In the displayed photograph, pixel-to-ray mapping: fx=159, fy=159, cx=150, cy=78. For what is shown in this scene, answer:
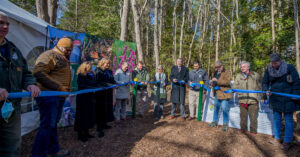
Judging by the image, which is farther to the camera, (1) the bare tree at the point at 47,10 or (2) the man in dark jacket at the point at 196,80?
(1) the bare tree at the point at 47,10

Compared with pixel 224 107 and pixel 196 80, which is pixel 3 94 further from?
pixel 196 80

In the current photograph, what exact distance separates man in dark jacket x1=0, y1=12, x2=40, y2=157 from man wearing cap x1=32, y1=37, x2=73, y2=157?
0.39 meters

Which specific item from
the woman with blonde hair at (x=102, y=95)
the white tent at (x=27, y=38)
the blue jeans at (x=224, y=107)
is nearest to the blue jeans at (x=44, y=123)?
the woman with blonde hair at (x=102, y=95)

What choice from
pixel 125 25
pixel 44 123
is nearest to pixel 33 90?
pixel 44 123

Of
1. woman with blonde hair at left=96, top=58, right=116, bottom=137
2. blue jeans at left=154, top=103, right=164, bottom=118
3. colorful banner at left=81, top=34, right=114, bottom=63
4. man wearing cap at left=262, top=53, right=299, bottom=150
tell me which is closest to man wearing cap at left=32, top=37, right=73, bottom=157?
woman with blonde hair at left=96, top=58, right=116, bottom=137

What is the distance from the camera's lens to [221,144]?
11.3 ft

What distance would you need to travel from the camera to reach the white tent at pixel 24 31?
3299mm

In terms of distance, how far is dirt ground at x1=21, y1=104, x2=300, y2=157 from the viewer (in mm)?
3068

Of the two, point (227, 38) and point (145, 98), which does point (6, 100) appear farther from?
point (227, 38)

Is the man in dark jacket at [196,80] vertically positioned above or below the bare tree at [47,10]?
below

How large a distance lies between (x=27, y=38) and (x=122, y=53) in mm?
2794

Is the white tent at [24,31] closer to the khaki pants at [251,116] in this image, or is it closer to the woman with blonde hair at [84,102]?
the woman with blonde hair at [84,102]

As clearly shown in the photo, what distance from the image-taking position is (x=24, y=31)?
11.8ft

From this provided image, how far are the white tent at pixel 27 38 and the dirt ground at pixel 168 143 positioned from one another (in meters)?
0.37
